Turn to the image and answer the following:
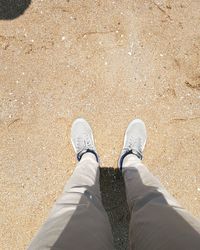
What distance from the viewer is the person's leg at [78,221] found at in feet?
5.45

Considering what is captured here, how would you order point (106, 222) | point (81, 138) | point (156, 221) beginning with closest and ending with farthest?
point (156, 221)
point (106, 222)
point (81, 138)

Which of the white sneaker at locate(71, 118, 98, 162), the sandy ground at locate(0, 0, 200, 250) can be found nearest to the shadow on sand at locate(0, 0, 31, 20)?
the sandy ground at locate(0, 0, 200, 250)

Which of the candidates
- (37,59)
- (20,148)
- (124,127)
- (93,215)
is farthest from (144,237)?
(37,59)

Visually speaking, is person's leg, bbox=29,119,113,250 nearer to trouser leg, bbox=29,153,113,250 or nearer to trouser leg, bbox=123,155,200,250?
trouser leg, bbox=29,153,113,250

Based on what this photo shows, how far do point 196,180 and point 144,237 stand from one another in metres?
1.34

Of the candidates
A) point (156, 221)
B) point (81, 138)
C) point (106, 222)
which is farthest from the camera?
point (81, 138)

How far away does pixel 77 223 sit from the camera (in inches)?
71.7

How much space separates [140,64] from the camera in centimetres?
297

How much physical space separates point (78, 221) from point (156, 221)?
0.40 meters

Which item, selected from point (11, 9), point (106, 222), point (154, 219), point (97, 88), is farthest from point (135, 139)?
point (11, 9)

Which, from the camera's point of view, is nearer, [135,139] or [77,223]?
[77,223]

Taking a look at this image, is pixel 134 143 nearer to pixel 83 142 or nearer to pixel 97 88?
pixel 83 142

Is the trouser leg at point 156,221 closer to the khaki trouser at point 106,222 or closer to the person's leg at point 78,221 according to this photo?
the khaki trouser at point 106,222

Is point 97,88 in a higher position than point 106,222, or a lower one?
higher
